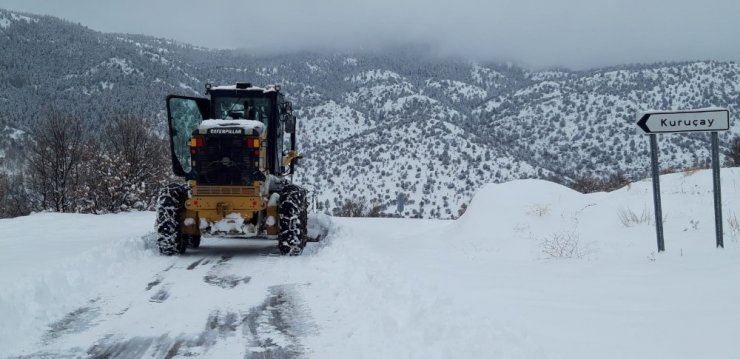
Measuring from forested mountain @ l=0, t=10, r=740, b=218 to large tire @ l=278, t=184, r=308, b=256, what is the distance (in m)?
26.6

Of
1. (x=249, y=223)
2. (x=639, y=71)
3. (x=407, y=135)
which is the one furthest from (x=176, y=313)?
(x=639, y=71)

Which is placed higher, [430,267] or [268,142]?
[268,142]

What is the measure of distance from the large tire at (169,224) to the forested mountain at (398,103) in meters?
26.2

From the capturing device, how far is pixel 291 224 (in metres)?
11.6

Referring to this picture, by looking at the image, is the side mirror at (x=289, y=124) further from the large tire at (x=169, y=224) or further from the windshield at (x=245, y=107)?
the large tire at (x=169, y=224)

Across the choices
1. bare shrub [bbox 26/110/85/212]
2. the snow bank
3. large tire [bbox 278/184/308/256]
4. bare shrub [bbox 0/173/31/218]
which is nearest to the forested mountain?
bare shrub [bbox 26/110/85/212]

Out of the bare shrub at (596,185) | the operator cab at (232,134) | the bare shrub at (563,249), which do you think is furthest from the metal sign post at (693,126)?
the bare shrub at (596,185)

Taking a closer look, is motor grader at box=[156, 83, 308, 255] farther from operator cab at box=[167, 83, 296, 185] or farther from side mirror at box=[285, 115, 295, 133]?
side mirror at box=[285, 115, 295, 133]

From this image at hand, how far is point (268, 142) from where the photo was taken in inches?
506

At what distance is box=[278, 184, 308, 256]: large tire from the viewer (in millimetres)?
11555

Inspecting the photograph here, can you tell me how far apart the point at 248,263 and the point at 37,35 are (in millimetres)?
137220

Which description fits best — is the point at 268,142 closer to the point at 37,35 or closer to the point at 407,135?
the point at 407,135

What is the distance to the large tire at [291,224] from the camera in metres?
11.6

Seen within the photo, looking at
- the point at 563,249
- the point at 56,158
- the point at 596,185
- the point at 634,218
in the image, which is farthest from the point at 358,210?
the point at 563,249
